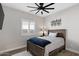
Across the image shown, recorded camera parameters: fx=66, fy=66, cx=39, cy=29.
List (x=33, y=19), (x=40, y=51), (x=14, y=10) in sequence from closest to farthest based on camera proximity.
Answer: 1. (x=40, y=51)
2. (x=14, y=10)
3. (x=33, y=19)

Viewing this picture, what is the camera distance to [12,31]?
3.76 m

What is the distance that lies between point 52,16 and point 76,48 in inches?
103

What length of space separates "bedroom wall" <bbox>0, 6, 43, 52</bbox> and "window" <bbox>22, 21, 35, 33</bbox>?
338 millimetres

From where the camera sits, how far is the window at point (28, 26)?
174 inches

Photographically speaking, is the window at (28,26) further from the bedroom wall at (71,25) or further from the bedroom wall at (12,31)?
the bedroom wall at (71,25)

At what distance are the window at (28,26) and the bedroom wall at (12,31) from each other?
34 centimetres

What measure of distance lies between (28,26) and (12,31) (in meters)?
1.23

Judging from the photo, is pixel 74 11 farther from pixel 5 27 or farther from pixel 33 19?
pixel 5 27

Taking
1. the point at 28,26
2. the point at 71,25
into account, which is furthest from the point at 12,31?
the point at 71,25

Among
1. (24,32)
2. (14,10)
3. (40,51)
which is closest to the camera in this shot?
(40,51)

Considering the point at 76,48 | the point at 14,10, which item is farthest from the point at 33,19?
the point at 76,48

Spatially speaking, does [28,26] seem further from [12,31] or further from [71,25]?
[71,25]

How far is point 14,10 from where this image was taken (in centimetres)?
386

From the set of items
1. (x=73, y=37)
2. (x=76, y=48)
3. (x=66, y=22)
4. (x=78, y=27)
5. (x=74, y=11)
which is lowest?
(x=76, y=48)
